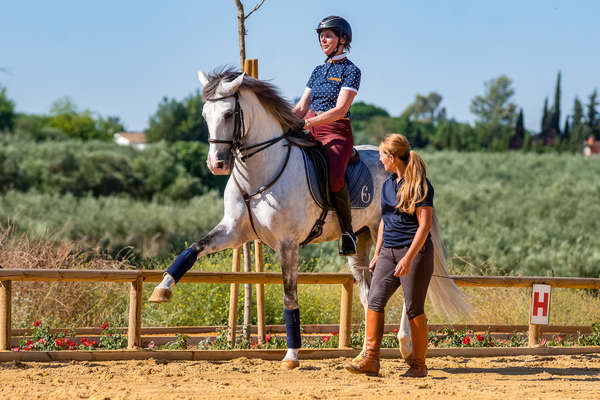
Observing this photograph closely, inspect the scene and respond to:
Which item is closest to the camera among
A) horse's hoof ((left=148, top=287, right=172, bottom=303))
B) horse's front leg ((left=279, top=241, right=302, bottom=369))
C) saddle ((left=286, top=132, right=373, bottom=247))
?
horse's hoof ((left=148, top=287, right=172, bottom=303))

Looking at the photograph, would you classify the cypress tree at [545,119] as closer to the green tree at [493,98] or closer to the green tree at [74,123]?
the green tree at [493,98]

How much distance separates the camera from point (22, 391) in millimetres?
5094

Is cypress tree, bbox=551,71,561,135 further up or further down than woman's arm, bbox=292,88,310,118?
further up

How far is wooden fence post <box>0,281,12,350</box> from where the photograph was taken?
6.47 meters

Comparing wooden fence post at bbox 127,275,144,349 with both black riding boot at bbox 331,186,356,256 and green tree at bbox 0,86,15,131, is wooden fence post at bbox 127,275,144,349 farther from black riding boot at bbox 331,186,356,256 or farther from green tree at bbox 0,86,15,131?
green tree at bbox 0,86,15,131

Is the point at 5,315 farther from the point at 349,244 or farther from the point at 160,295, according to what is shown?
the point at 349,244

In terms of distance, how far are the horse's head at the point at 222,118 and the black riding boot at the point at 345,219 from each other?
45.2 inches

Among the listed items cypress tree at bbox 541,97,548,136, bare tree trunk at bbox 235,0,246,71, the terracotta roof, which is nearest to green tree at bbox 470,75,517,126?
cypress tree at bbox 541,97,548,136

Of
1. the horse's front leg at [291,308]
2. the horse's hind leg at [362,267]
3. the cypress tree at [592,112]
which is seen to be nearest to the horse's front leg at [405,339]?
the horse's hind leg at [362,267]

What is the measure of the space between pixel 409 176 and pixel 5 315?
3935mm

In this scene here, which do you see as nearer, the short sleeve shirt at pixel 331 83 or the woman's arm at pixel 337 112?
the woman's arm at pixel 337 112

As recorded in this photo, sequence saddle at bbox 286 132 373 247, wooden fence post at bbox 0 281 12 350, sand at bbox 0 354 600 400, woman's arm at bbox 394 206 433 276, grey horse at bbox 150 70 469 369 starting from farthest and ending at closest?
wooden fence post at bbox 0 281 12 350 → saddle at bbox 286 132 373 247 → grey horse at bbox 150 70 469 369 → woman's arm at bbox 394 206 433 276 → sand at bbox 0 354 600 400

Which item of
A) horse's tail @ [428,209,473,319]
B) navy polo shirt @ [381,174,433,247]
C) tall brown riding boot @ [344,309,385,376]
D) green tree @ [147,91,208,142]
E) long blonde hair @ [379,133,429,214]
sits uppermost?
green tree @ [147,91,208,142]

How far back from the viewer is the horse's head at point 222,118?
5559mm
